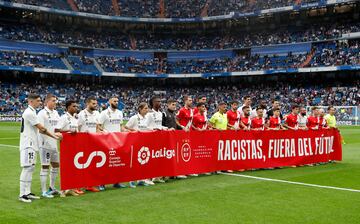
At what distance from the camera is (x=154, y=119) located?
11367 millimetres

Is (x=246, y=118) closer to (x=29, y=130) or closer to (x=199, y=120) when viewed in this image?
(x=199, y=120)

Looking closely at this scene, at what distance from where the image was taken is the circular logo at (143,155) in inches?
408

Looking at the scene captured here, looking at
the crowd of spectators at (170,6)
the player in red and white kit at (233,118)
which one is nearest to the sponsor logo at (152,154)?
the player in red and white kit at (233,118)

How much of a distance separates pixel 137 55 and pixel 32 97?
63.2 m

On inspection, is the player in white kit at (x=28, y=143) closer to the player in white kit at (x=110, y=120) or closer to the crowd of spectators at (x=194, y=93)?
the player in white kit at (x=110, y=120)

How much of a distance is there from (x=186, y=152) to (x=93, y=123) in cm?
274

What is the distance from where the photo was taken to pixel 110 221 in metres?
6.85

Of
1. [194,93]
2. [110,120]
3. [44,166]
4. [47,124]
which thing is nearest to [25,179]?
[44,166]

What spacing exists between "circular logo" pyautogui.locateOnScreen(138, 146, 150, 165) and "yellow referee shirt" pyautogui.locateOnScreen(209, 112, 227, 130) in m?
3.77

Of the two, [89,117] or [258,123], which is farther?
[258,123]

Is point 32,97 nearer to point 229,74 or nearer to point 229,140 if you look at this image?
point 229,140

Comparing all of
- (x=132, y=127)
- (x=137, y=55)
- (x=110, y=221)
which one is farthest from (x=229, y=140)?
(x=137, y=55)

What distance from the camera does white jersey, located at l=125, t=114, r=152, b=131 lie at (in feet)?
36.6

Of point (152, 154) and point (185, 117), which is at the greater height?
point (185, 117)
